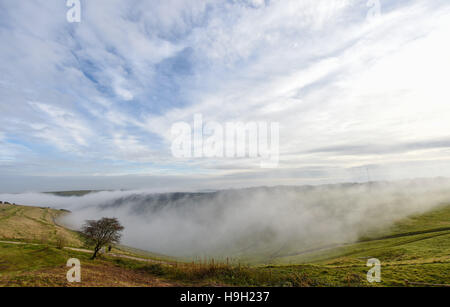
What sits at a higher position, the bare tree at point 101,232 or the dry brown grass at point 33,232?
the bare tree at point 101,232

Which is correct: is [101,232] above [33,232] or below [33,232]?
above

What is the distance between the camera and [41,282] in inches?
625

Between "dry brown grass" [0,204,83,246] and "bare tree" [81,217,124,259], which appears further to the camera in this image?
"dry brown grass" [0,204,83,246]

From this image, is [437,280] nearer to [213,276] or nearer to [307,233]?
[213,276]

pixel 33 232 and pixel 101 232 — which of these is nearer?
pixel 101 232

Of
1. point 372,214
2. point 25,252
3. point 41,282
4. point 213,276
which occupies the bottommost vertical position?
point 372,214

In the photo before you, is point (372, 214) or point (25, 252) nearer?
point (25, 252)

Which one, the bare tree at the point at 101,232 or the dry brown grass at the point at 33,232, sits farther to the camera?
the dry brown grass at the point at 33,232

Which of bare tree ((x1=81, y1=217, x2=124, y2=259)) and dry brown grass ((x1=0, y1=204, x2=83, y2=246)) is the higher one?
bare tree ((x1=81, y1=217, x2=124, y2=259))
